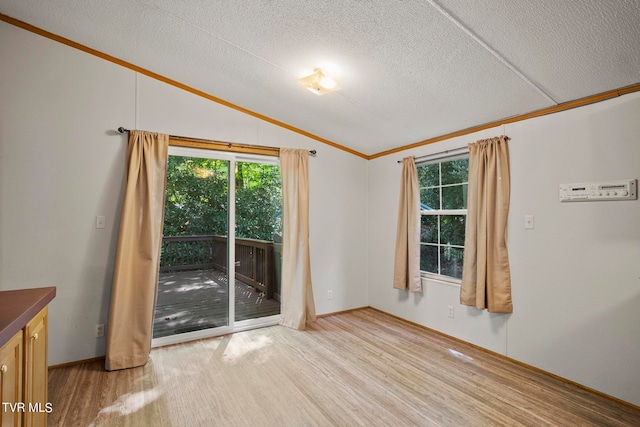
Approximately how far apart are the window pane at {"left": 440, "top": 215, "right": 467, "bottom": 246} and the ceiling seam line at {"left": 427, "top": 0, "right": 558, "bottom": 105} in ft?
4.45

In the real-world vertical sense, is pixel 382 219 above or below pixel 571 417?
above

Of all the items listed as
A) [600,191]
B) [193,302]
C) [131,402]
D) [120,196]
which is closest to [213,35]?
[120,196]

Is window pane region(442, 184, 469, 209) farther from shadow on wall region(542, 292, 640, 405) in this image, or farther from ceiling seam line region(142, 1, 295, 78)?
ceiling seam line region(142, 1, 295, 78)

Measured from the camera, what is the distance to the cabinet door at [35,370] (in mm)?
1407

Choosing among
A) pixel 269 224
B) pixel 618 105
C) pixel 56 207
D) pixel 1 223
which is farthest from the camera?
pixel 269 224

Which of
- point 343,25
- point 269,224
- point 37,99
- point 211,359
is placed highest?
point 343,25

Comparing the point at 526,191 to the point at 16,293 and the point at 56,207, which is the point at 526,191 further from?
the point at 56,207

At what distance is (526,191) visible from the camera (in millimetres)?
2668

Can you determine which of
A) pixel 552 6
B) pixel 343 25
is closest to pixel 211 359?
pixel 343 25

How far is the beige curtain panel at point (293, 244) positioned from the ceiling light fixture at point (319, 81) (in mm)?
1228

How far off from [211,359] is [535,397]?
263cm

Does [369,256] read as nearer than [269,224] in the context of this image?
No

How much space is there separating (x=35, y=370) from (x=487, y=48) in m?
3.17

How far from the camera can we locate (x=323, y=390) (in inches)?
90.4
